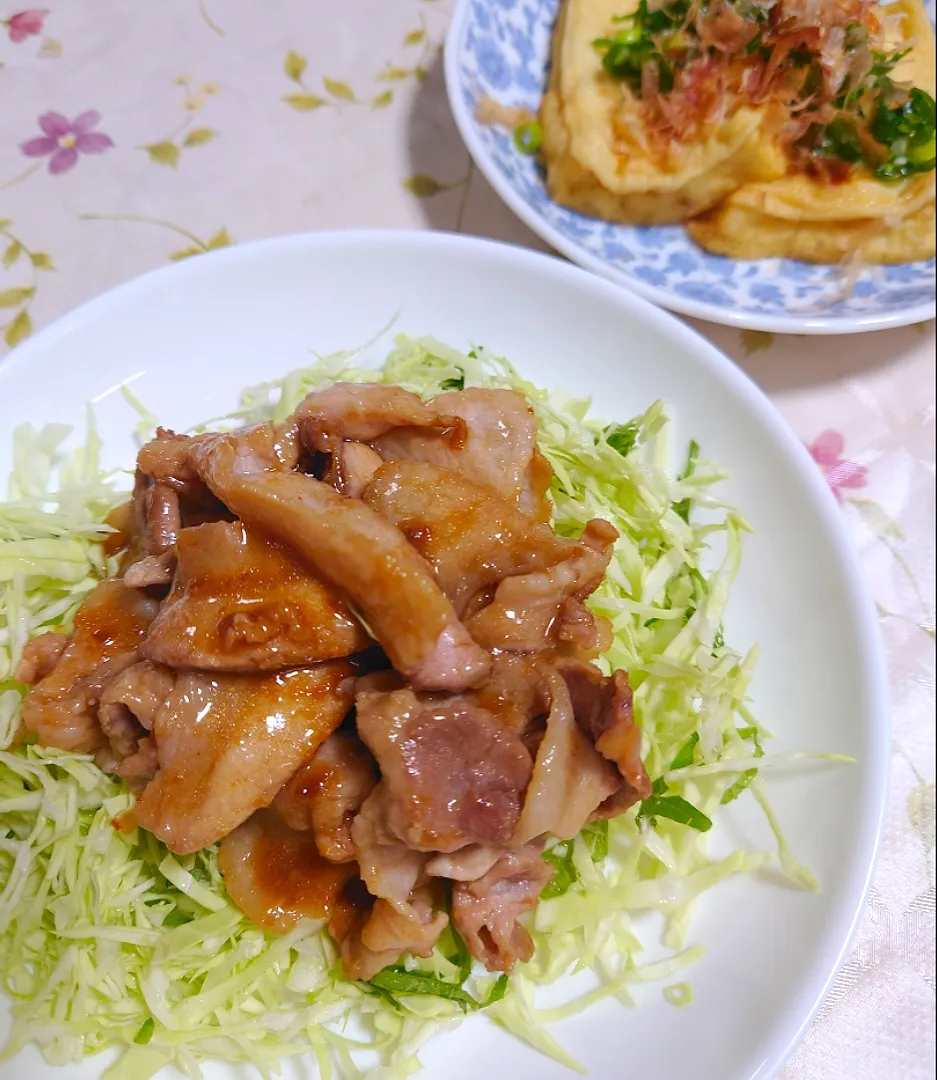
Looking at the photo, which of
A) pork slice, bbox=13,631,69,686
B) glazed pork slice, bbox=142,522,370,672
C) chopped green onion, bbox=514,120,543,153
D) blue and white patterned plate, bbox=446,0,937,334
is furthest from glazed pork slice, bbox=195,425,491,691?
chopped green onion, bbox=514,120,543,153

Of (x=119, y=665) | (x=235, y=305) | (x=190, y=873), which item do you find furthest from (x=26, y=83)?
(x=190, y=873)

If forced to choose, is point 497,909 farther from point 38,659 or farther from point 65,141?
point 65,141

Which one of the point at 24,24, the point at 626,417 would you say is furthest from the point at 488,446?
the point at 24,24

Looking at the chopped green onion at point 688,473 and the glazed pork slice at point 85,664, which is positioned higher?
the chopped green onion at point 688,473

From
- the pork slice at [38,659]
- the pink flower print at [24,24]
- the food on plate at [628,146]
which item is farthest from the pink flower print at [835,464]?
the pink flower print at [24,24]

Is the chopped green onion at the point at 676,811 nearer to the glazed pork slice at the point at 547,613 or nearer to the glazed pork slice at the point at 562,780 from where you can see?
the glazed pork slice at the point at 562,780

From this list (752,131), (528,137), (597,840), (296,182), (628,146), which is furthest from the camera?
(296,182)
